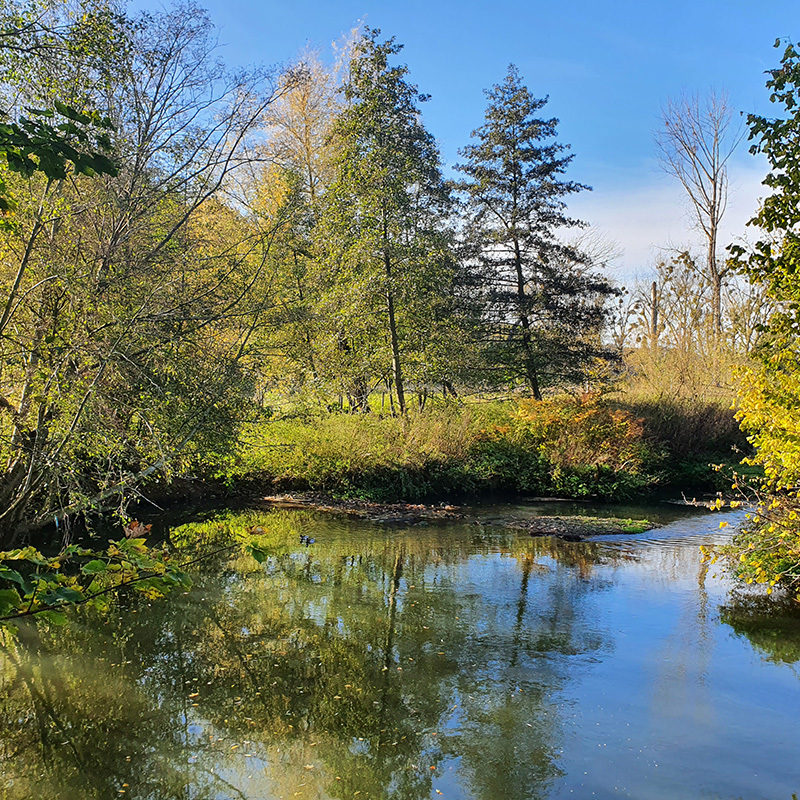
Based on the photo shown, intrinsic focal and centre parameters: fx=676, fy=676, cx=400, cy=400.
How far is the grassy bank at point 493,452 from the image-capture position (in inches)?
654

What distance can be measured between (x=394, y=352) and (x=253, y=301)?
10.0m

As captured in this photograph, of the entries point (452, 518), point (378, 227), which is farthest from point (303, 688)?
point (378, 227)

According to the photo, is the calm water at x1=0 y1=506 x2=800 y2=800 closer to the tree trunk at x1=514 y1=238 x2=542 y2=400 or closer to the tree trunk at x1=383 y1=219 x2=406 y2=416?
the tree trunk at x1=383 y1=219 x2=406 y2=416

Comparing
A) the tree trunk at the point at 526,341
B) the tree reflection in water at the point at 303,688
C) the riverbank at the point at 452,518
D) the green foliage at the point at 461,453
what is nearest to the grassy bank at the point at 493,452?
the green foliage at the point at 461,453

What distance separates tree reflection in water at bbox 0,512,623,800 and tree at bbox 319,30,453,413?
994cm

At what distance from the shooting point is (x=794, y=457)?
22.1ft

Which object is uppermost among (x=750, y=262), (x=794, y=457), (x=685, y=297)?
(x=685, y=297)

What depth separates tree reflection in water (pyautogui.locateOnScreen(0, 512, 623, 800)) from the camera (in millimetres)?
4844

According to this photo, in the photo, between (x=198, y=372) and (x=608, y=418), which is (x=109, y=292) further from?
(x=608, y=418)

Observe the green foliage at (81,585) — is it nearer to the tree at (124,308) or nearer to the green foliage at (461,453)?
the tree at (124,308)

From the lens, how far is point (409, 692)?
20.3 feet

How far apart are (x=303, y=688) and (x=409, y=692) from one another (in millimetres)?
976

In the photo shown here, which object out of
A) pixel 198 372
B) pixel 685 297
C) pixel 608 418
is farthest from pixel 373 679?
pixel 685 297

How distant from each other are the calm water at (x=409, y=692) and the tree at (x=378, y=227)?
33.0 ft
